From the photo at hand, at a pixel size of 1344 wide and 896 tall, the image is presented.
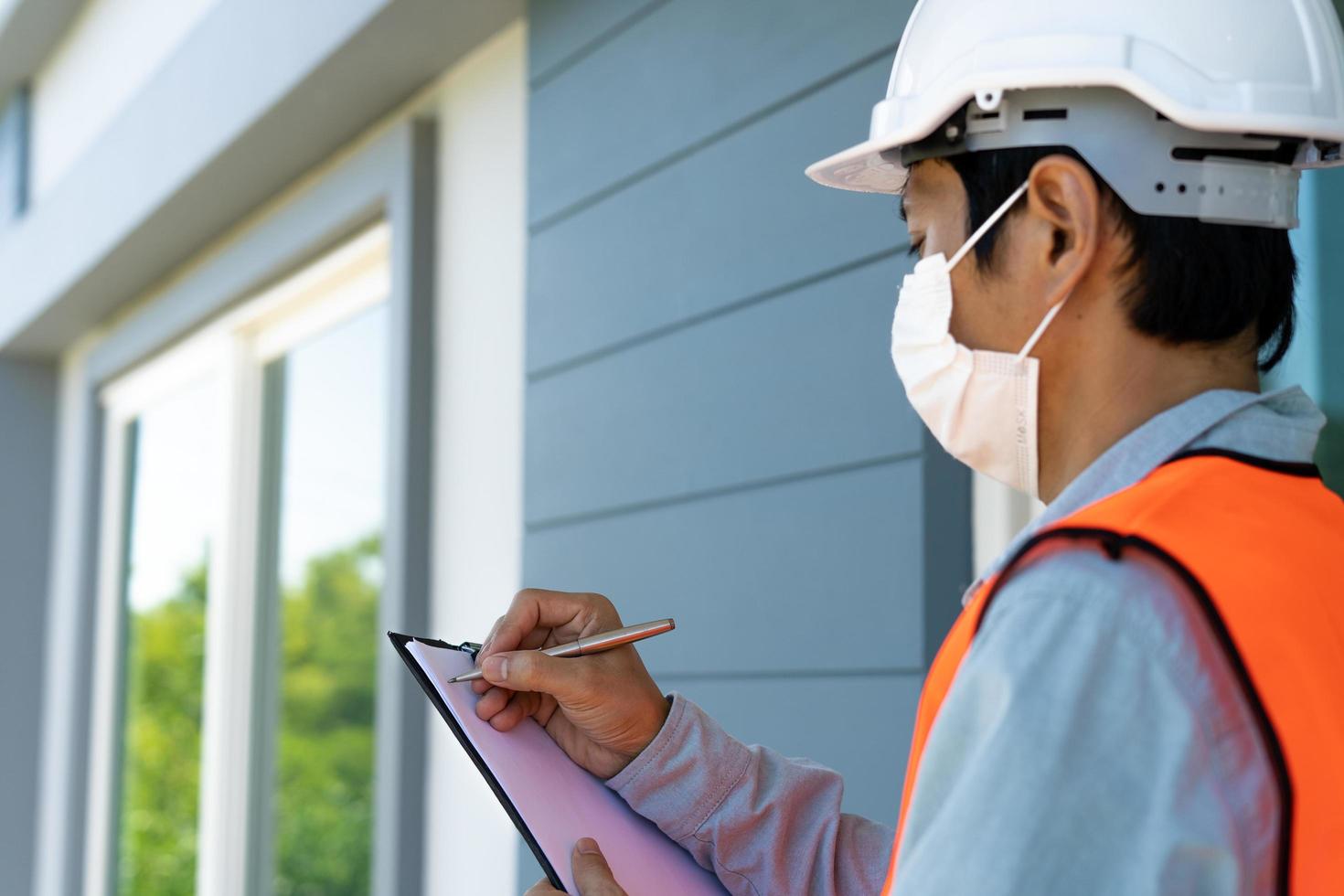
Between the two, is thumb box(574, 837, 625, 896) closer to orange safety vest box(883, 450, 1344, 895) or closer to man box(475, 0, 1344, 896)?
man box(475, 0, 1344, 896)

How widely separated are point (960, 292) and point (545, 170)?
1828 millimetres

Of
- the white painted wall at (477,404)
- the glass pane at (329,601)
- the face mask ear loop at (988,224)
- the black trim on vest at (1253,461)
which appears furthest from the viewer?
the glass pane at (329,601)

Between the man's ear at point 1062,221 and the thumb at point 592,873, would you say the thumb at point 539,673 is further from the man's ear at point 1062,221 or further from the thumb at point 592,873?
the man's ear at point 1062,221

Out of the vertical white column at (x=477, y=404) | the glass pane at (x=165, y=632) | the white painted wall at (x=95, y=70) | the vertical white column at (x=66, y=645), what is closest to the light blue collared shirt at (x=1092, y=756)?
the vertical white column at (x=477, y=404)

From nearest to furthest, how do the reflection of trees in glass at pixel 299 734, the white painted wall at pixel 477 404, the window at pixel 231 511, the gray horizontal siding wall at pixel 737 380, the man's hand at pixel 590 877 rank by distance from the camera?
the man's hand at pixel 590 877
the gray horizontal siding wall at pixel 737 380
the white painted wall at pixel 477 404
the window at pixel 231 511
the reflection of trees in glass at pixel 299 734

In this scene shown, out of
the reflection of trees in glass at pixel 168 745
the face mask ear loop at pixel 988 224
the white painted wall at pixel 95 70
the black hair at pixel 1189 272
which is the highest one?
the white painted wall at pixel 95 70

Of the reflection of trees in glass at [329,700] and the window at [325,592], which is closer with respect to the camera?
the window at [325,592]

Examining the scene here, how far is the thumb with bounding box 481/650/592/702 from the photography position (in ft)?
3.90

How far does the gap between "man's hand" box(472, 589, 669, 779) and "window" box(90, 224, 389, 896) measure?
239 centimetres

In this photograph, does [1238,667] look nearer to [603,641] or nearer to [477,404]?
[603,641]

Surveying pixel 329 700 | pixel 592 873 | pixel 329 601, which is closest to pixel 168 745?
pixel 329 601

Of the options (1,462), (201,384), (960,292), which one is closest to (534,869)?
(960,292)

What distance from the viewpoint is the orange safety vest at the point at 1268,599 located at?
2.25ft

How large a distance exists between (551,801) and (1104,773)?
0.58 meters
